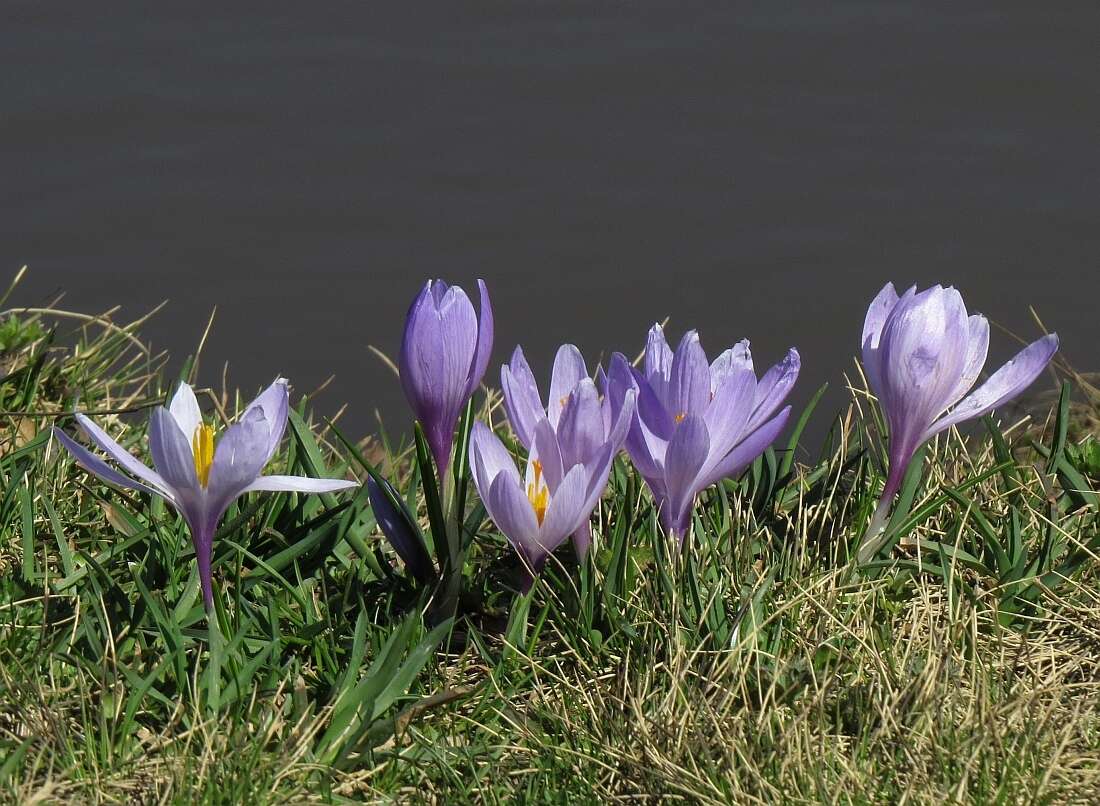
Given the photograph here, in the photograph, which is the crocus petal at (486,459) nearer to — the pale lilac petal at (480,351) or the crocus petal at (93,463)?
the pale lilac petal at (480,351)

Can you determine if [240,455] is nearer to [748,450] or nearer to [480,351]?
[480,351]

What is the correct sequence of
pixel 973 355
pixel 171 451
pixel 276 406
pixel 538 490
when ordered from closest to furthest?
pixel 171 451
pixel 276 406
pixel 538 490
pixel 973 355

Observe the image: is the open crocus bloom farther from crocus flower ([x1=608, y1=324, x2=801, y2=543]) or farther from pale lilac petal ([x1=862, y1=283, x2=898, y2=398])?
pale lilac petal ([x1=862, y1=283, x2=898, y2=398])

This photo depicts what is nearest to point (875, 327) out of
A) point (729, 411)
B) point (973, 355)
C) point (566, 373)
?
point (973, 355)

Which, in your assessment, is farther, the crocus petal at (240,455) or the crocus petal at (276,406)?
the crocus petal at (276,406)

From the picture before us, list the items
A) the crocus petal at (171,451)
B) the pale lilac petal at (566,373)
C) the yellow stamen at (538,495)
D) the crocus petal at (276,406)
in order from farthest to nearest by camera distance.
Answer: the pale lilac petal at (566,373) → the yellow stamen at (538,495) → the crocus petal at (276,406) → the crocus petal at (171,451)

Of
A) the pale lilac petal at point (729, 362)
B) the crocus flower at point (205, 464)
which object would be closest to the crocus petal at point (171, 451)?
the crocus flower at point (205, 464)
